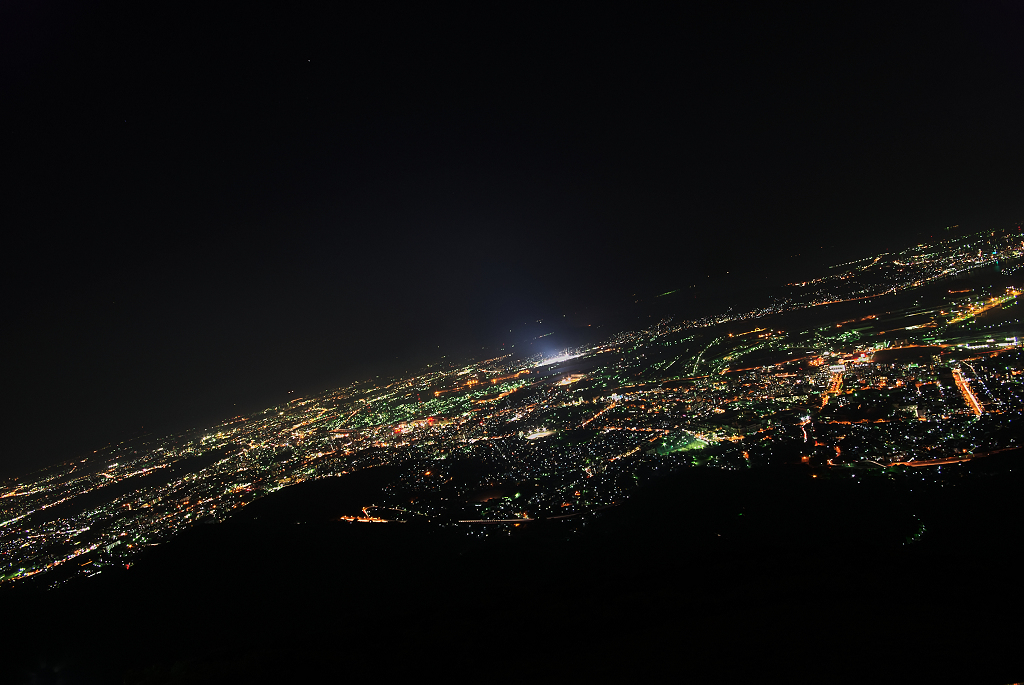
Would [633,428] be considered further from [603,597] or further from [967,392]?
[603,597]

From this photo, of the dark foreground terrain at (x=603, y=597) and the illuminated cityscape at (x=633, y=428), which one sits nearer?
the dark foreground terrain at (x=603, y=597)

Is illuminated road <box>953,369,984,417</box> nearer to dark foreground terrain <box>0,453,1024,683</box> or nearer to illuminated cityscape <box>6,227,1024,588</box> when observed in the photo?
illuminated cityscape <box>6,227,1024,588</box>

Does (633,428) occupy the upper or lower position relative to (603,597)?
lower

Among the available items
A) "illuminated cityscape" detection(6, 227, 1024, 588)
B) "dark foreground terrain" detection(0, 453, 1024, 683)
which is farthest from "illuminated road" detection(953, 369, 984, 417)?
"dark foreground terrain" detection(0, 453, 1024, 683)

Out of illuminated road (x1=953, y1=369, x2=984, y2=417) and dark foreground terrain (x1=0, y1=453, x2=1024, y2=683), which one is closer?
dark foreground terrain (x1=0, y1=453, x2=1024, y2=683)

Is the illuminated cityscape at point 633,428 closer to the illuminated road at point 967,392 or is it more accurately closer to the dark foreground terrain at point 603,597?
the illuminated road at point 967,392

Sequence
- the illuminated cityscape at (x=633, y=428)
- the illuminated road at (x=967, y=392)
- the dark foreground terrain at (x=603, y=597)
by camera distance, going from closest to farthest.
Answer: the dark foreground terrain at (x=603, y=597) → the illuminated cityscape at (x=633, y=428) → the illuminated road at (x=967, y=392)

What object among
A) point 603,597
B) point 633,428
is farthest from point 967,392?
point 603,597

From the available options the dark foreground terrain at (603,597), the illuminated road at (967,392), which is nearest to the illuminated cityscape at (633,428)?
the illuminated road at (967,392)
